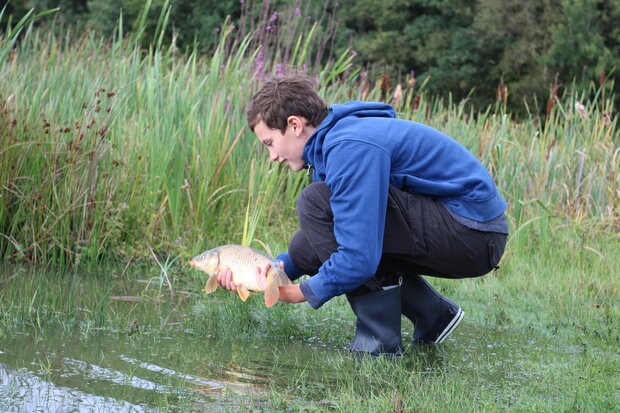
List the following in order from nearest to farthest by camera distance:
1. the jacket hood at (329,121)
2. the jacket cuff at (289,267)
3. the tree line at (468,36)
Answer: the jacket hood at (329,121)
the jacket cuff at (289,267)
the tree line at (468,36)

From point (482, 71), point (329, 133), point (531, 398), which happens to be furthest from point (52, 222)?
point (482, 71)

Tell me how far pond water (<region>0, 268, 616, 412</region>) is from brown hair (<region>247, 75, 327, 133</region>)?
1.05 meters

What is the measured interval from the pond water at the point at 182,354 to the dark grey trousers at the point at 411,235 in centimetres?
44

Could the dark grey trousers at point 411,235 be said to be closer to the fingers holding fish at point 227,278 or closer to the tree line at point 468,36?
the fingers holding fish at point 227,278

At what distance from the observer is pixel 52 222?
16.0 ft

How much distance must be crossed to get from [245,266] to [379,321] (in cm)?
70

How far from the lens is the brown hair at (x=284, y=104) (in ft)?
10.2

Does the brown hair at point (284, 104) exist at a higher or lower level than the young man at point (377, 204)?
higher

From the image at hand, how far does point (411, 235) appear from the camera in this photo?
3.22 metres

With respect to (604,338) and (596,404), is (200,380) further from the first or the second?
(604,338)

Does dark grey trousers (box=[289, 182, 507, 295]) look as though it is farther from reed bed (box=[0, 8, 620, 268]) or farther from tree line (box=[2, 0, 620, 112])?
tree line (box=[2, 0, 620, 112])

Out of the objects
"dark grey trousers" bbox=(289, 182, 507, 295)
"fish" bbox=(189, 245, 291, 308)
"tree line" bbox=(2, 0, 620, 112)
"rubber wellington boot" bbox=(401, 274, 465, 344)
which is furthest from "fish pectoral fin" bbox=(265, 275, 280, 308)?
"tree line" bbox=(2, 0, 620, 112)

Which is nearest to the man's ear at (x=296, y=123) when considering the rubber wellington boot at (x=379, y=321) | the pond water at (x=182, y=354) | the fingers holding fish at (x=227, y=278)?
the fingers holding fish at (x=227, y=278)

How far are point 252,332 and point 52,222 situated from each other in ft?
6.28
